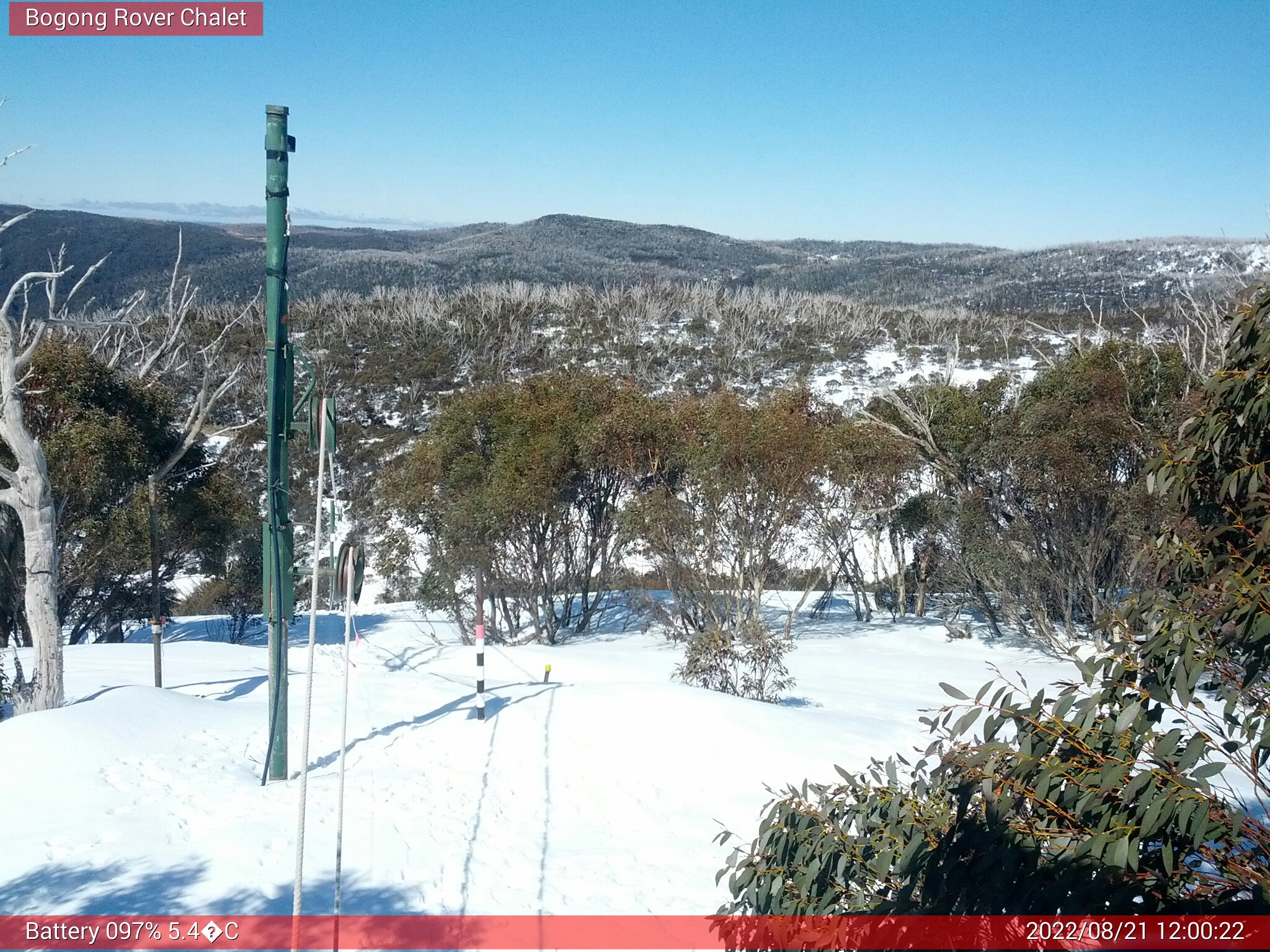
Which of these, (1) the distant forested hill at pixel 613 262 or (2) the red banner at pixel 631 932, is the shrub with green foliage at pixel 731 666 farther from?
(1) the distant forested hill at pixel 613 262

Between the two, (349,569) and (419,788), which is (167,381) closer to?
(419,788)

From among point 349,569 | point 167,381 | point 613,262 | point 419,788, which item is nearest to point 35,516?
point 349,569

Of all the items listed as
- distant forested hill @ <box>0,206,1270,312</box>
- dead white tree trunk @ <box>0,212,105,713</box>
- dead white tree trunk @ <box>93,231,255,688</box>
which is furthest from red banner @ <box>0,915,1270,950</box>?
distant forested hill @ <box>0,206,1270,312</box>

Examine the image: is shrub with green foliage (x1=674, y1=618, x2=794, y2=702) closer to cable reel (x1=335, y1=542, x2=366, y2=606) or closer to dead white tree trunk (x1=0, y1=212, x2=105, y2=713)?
cable reel (x1=335, y1=542, x2=366, y2=606)

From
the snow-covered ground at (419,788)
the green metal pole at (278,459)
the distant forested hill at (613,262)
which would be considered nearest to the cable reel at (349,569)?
the green metal pole at (278,459)

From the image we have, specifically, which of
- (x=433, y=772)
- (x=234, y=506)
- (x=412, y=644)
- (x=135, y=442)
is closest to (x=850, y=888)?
(x=433, y=772)

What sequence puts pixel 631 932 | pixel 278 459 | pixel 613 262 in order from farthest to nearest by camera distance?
1. pixel 613 262
2. pixel 278 459
3. pixel 631 932
